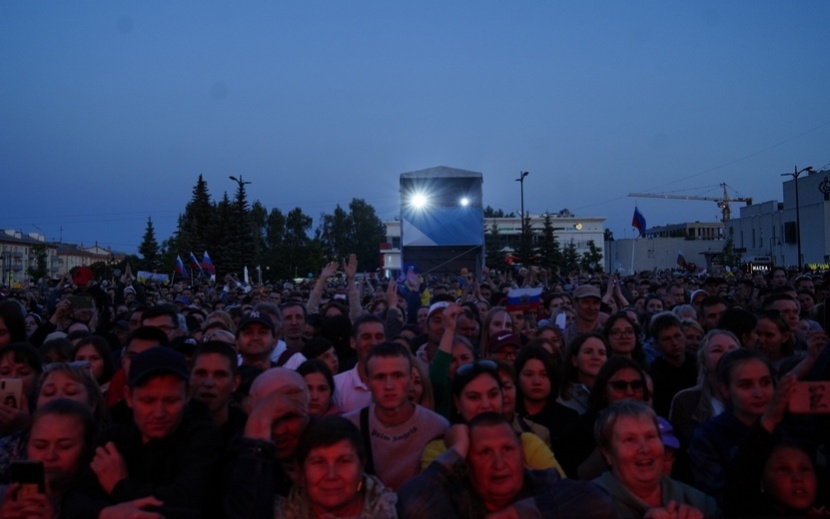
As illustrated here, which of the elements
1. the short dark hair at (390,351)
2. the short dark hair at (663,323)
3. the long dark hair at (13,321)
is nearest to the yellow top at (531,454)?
the short dark hair at (390,351)

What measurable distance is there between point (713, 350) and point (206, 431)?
3.70m

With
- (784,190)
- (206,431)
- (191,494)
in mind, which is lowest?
(191,494)

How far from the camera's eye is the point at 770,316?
268 inches

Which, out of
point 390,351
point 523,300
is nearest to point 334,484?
point 390,351

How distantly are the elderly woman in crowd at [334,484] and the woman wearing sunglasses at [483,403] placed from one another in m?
0.56

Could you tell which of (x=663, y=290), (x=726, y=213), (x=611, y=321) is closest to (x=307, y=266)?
(x=663, y=290)

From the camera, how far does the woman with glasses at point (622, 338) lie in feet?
22.1

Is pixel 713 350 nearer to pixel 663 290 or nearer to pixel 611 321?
pixel 611 321

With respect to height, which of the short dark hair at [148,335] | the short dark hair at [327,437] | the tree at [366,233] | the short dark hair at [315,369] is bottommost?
the short dark hair at [327,437]

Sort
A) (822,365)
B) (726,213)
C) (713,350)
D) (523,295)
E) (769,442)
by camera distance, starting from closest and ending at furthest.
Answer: (769,442) → (822,365) → (713,350) → (523,295) → (726,213)

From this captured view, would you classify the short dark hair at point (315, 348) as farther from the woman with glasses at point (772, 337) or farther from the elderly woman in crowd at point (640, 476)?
the woman with glasses at point (772, 337)

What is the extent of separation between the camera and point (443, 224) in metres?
28.1

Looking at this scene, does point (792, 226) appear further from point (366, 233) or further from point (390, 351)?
point (390, 351)

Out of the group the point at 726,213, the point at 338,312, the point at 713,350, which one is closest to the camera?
the point at 713,350
